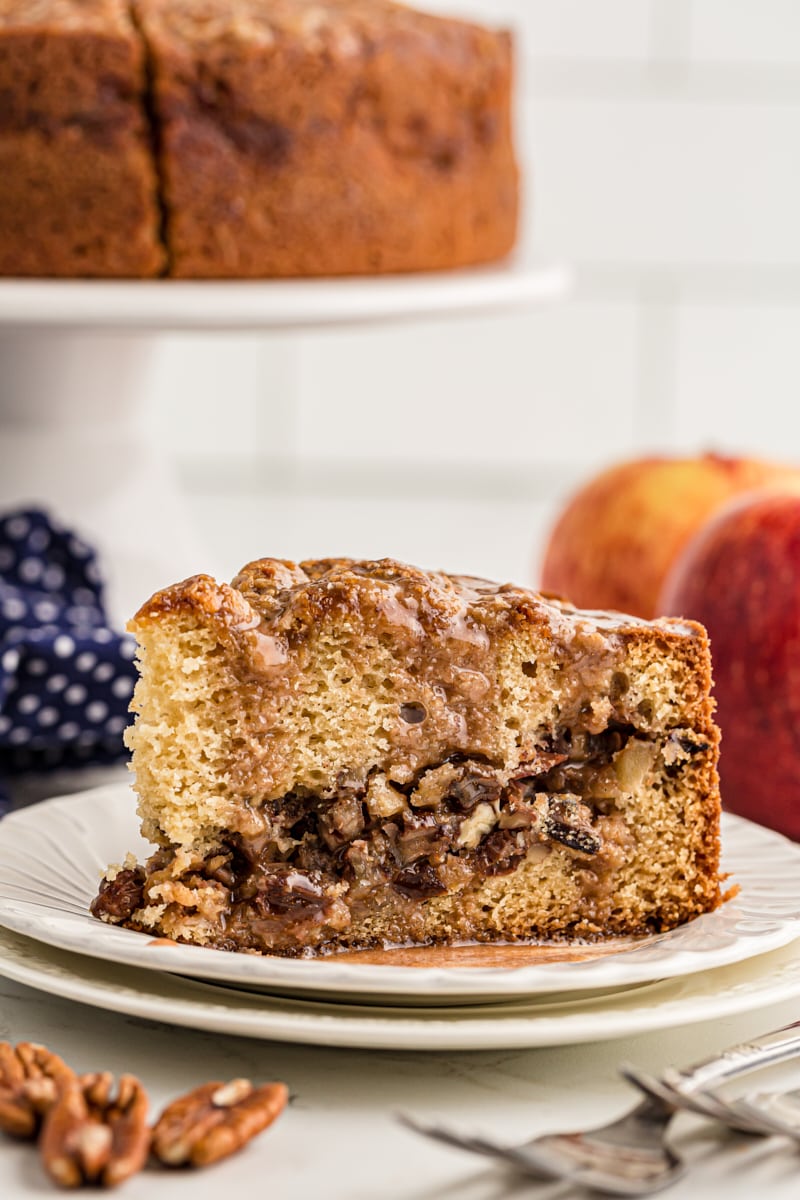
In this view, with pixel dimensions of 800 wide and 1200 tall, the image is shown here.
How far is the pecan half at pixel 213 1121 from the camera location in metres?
0.93

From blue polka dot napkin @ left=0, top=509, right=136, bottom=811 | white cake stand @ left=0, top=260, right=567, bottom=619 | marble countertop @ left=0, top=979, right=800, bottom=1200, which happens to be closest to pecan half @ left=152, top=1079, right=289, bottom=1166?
marble countertop @ left=0, top=979, right=800, bottom=1200

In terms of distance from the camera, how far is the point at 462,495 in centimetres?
448

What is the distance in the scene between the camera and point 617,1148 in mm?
928

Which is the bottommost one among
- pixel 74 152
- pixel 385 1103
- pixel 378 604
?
pixel 385 1103

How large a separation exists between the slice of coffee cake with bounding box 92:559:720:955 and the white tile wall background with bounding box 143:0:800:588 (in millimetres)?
2953

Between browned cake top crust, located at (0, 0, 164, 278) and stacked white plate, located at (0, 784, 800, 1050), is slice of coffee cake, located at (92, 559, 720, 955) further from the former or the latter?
browned cake top crust, located at (0, 0, 164, 278)

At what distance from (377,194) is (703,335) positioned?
244cm

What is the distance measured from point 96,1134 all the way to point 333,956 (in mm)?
334

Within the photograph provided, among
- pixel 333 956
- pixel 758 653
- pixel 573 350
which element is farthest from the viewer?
pixel 573 350

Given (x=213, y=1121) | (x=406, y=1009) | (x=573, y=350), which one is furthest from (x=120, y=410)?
(x=573, y=350)

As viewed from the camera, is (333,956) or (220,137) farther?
(220,137)

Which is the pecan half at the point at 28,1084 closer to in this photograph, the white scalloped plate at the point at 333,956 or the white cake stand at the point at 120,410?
the white scalloped plate at the point at 333,956

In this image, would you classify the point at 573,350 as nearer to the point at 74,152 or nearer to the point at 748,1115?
the point at 74,152

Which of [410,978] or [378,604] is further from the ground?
[378,604]
